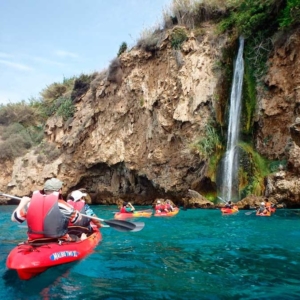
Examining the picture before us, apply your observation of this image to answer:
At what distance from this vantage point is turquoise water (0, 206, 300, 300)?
190 inches

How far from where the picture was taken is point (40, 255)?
5.57 m

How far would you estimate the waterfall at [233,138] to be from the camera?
64.2 feet

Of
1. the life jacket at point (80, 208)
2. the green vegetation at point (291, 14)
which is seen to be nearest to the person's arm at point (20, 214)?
the life jacket at point (80, 208)

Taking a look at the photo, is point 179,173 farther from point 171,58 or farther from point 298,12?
point 298,12

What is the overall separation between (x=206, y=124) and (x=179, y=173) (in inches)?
139

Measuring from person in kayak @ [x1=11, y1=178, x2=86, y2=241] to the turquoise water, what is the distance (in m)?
0.65

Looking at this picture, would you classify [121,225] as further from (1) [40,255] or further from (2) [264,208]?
(2) [264,208]

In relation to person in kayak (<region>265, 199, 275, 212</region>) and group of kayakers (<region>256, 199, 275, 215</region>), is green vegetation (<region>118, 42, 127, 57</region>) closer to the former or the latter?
person in kayak (<region>265, 199, 275, 212</region>)

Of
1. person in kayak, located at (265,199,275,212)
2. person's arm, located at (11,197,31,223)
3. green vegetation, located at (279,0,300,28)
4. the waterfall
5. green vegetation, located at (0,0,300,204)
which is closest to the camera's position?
person's arm, located at (11,197,31,223)

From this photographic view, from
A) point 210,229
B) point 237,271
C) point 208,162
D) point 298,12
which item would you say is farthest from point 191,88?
point 237,271

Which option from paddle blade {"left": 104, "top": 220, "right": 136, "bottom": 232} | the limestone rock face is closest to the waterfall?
the limestone rock face

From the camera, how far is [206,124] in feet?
71.3

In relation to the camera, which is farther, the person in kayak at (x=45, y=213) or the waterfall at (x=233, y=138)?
the waterfall at (x=233, y=138)

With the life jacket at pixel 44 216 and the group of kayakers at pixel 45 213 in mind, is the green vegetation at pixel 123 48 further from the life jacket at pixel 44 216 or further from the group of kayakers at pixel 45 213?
the life jacket at pixel 44 216
